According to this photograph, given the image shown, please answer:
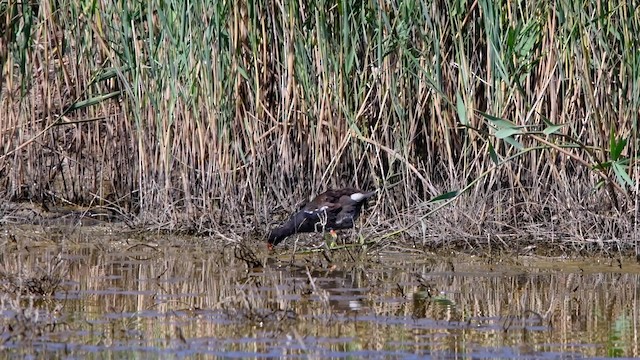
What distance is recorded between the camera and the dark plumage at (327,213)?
7641 mm

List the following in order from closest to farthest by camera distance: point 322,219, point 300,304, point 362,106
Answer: point 300,304 → point 322,219 → point 362,106

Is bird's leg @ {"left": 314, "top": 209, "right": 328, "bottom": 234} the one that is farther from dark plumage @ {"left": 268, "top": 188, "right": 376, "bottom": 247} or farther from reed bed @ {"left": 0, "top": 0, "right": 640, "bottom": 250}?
reed bed @ {"left": 0, "top": 0, "right": 640, "bottom": 250}

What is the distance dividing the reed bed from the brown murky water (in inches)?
15.6

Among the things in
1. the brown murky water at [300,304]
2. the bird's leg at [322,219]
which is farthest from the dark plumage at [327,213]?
the brown murky water at [300,304]

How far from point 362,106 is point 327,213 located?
736 millimetres

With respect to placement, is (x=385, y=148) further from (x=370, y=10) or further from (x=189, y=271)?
(x=189, y=271)

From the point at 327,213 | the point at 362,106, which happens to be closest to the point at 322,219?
the point at 327,213

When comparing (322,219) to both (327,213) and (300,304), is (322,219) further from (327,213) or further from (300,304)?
(300,304)

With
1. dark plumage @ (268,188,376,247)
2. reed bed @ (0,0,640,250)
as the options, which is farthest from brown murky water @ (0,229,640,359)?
reed bed @ (0,0,640,250)

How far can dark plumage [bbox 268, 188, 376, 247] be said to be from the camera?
7641 millimetres

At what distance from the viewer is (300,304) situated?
19.4ft

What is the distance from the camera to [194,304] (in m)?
5.92

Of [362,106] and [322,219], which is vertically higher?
[362,106]

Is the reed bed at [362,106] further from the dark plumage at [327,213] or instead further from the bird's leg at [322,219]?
the bird's leg at [322,219]
